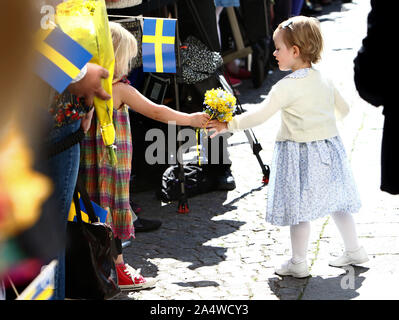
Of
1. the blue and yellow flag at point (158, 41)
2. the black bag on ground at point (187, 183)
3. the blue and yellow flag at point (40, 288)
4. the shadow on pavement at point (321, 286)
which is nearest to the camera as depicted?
the blue and yellow flag at point (40, 288)

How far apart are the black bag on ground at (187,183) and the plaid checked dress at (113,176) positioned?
161 centimetres

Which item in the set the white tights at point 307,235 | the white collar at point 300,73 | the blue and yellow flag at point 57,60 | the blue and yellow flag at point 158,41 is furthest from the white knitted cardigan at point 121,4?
the blue and yellow flag at point 57,60

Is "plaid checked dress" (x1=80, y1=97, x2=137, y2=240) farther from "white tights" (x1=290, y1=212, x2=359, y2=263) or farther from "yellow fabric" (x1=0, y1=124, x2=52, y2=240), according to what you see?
"yellow fabric" (x1=0, y1=124, x2=52, y2=240)

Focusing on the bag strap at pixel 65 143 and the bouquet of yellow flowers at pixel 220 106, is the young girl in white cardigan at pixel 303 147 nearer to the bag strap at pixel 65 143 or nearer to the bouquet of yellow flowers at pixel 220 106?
the bouquet of yellow flowers at pixel 220 106

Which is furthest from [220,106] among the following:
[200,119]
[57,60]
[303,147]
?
[57,60]

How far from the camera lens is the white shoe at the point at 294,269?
15.3 feet

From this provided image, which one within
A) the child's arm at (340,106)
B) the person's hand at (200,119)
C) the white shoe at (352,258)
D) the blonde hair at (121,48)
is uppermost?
the blonde hair at (121,48)

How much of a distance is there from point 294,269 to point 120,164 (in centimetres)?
119

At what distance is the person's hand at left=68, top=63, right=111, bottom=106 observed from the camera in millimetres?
3357

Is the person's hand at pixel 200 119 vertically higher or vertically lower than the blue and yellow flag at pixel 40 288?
higher

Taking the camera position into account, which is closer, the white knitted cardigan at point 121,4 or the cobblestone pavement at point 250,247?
the cobblestone pavement at point 250,247

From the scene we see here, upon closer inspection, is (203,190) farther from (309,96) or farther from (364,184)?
(309,96)

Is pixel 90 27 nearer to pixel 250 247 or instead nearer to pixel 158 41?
pixel 158 41

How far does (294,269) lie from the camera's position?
15.3 ft
